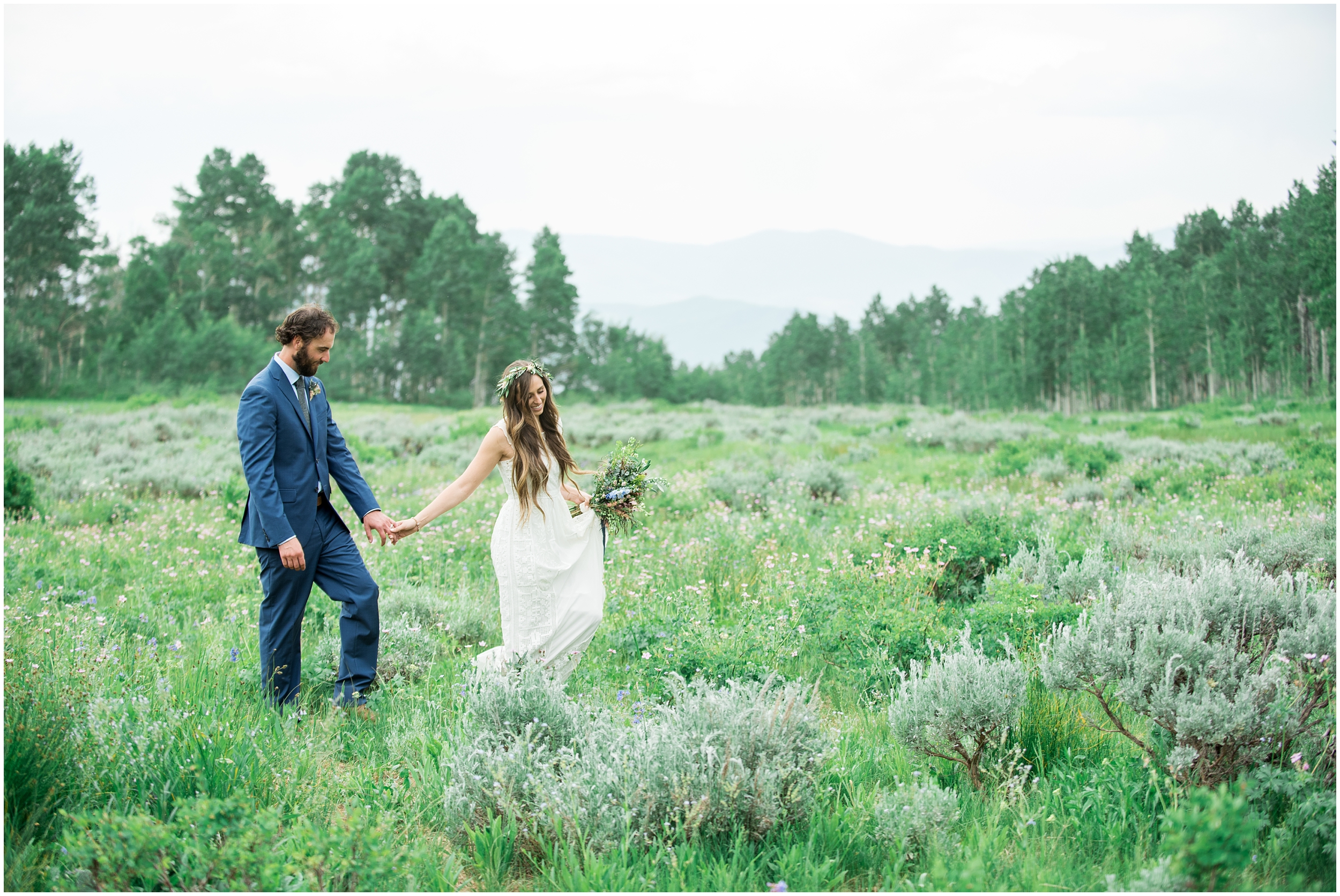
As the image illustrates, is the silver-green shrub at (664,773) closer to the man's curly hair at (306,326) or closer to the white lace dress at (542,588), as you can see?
the white lace dress at (542,588)

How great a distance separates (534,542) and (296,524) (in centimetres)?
137

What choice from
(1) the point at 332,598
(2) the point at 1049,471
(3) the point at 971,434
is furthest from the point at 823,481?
(3) the point at 971,434

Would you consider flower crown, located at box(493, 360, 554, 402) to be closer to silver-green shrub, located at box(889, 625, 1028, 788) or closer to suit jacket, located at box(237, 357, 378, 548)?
suit jacket, located at box(237, 357, 378, 548)

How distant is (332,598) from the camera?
4.52 meters

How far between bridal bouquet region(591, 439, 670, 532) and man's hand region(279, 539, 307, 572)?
172 cm

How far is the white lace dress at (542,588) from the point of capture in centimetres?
455

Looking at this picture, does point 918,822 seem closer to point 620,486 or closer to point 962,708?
point 962,708

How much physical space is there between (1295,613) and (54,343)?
54.2m

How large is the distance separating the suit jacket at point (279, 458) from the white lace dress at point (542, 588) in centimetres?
112

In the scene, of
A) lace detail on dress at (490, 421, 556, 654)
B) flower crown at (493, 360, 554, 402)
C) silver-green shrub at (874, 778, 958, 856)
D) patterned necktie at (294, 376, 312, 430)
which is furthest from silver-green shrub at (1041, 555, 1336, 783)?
patterned necktie at (294, 376, 312, 430)

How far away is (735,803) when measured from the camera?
2.97 m

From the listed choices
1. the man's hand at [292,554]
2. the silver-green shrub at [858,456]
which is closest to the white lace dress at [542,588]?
the man's hand at [292,554]

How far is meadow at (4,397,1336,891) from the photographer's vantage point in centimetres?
273

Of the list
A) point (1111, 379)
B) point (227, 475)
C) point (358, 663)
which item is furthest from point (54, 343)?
point (1111, 379)
